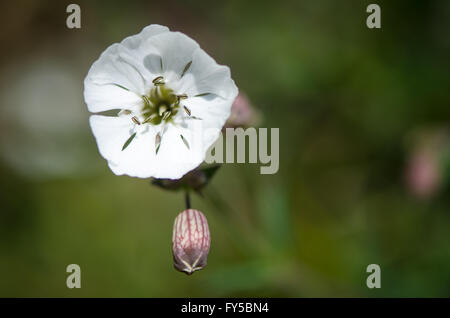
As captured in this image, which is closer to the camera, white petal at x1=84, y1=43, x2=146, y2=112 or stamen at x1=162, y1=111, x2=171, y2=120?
white petal at x1=84, y1=43, x2=146, y2=112

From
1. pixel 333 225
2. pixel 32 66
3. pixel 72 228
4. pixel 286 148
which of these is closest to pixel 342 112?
pixel 286 148

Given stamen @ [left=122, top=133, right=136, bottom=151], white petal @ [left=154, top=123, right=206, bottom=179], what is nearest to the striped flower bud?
white petal @ [left=154, top=123, right=206, bottom=179]

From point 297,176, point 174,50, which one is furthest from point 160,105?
point 297,176

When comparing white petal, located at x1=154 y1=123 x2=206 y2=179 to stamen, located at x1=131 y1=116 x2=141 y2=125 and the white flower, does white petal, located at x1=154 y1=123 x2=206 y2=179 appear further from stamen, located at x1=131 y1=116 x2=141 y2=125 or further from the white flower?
stamen, located at x1=131 y1=116 x2=141 y2=125

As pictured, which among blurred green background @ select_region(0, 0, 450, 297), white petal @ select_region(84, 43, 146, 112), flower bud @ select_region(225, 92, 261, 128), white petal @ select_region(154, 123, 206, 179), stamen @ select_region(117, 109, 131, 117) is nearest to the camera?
white petal @ select_region(154, 123, 206, 179)

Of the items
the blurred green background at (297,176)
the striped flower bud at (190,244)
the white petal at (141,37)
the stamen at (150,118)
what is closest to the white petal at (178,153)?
the stamen at (150,118)

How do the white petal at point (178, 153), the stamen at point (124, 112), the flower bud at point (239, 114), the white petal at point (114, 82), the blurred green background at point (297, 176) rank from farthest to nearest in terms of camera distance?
1. the blurred green background at point (297, 176)
2. the flower bud at point (239, 114)
3. the stamen at point (124, 112)
4. the white petal at point (114, 82)
5. the white petal at point (178, 153)

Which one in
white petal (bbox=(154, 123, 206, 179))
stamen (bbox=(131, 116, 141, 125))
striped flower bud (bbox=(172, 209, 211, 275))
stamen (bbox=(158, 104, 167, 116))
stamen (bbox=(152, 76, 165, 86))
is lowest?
striped flower bud (bbox=(172, 209, 211, 275))

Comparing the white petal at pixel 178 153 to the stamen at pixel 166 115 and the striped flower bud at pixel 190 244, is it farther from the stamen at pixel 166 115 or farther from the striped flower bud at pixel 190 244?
the striped flower bud at pixel 190 244

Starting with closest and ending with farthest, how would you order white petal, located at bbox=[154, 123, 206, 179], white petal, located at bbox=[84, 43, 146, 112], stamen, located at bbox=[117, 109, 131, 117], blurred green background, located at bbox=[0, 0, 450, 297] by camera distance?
white petal, located at bbox=[154, 123, 206, 179] → white petal, located at bbox=[84, 43, 146, 112] → stamen, located at bbox=[117, 109, 131, 117] → blurred green background, located at bbox=[0, 0, 450, 297]

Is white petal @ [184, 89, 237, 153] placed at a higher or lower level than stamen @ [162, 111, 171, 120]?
lower
